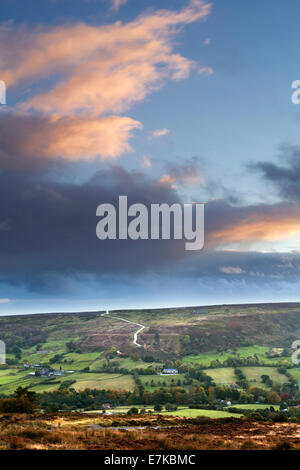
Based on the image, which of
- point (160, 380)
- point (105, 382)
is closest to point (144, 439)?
point (105, 382)

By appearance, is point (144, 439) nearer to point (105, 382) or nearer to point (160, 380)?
point (105, 382)

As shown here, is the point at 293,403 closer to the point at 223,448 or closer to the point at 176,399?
the point at 176,399

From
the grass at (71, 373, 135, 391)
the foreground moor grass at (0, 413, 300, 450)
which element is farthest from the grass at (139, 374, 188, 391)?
the foreground moor grass at (0, 413, 300, 450)

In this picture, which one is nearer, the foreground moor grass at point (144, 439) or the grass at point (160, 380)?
the foreground moor grass at point (144, 439)

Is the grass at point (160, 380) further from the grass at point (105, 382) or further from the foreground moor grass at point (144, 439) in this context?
the foreground moor grass at point (144, 439)

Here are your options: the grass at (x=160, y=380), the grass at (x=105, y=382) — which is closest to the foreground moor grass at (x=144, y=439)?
the grass at (x=105, y=382)

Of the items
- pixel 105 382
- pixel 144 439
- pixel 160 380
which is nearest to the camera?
pixel 144 439

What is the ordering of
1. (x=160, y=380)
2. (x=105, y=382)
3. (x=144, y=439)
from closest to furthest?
(x=144, y=439)
(x=105, y=382)
(x=160, y=380)

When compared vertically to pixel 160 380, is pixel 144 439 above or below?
above

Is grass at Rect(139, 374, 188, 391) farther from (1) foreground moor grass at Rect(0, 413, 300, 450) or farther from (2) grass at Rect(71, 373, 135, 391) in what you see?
(1) foreground moor grass at Rect(0, 413, 300, 450)
